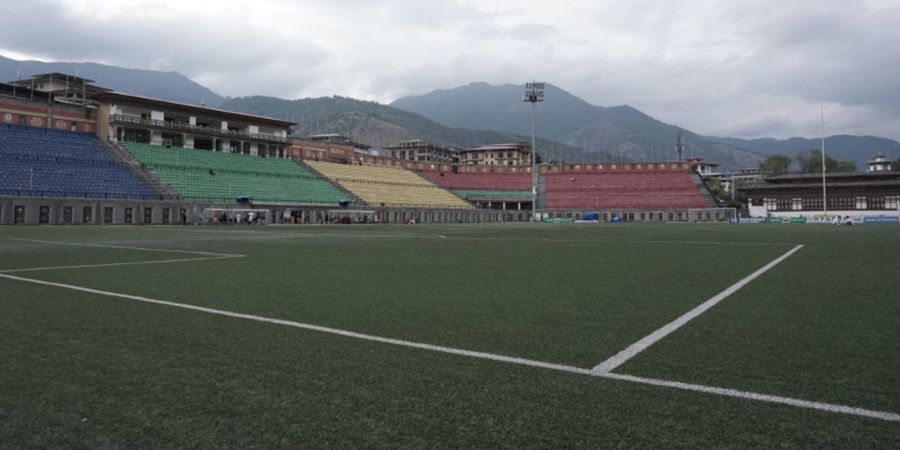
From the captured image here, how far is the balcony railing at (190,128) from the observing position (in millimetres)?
58400

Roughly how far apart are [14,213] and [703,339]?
48.7m

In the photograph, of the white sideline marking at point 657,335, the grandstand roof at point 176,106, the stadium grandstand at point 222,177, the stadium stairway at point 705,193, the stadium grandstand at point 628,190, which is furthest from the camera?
the stadium grandstand at point 628,190

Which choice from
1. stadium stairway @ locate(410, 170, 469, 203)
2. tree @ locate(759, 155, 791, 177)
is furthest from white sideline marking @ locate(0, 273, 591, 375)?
tree @ locate(759, 155, 791, 177)

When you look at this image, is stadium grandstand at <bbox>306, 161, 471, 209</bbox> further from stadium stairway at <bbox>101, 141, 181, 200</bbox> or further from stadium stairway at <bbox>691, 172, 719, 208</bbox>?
stadium stairway at <bbox>691, 172, 719, 208</bbox>

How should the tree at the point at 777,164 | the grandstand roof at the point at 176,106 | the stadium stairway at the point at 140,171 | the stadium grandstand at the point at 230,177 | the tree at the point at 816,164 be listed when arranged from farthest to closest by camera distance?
1. the tree at the point at 777,164
2. the tree at the point at 816,164
3. the grandstand roof at the point at 176,106
4. the stadium grandstand at the point at 230,177
5. the stadium stairway at the point at 140,171

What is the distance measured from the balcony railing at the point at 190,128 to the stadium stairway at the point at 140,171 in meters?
3.01

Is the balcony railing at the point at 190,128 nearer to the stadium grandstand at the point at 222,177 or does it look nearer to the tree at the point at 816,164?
the stadium grandstand at the point at 222,177

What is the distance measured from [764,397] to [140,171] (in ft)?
190

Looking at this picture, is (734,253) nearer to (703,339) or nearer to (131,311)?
(703,339)

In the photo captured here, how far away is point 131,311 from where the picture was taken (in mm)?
6672

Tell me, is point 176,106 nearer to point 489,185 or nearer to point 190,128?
point 190,128

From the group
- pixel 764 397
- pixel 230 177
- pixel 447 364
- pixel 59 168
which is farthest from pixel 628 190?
pixel 764 397

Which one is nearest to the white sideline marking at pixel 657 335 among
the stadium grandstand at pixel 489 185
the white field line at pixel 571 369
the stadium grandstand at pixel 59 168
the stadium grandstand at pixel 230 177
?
the white field line at pixel 571 369

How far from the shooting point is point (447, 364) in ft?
14.4
